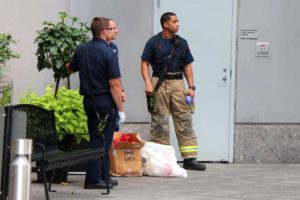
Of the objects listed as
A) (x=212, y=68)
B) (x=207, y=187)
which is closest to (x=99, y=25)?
(x=207, y=187)

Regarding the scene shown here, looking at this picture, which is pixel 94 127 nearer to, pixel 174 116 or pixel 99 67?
pixel 99 67

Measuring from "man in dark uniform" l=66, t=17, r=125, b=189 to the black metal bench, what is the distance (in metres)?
0.29

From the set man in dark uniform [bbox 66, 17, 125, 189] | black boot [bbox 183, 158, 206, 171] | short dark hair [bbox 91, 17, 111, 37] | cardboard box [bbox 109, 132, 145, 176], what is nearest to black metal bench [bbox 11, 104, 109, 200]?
man in dark uniform [bbox 66, 17, 125, 189]

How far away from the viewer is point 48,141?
9.80 metres

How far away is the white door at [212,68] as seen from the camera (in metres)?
12.9

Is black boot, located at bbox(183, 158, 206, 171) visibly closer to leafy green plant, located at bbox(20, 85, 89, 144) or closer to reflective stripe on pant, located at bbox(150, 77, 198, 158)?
reflective stripe on pant, located at bbox(150, 77, 198, 158)

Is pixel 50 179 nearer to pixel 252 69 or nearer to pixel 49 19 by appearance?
pixel 49 19

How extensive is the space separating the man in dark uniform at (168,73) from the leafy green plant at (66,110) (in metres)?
1.55

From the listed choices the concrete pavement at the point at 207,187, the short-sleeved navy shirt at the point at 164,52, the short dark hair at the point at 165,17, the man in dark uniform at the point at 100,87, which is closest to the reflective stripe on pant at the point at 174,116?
the short-sleeved navy shirt at the point at 164,52

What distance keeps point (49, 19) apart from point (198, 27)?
82.9 inches

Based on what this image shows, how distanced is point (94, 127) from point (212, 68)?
331cm

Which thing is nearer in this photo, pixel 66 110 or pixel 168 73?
pixel 66 110

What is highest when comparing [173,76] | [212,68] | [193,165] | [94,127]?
[212,68]

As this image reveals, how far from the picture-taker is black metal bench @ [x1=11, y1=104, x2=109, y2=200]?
30.1ft
